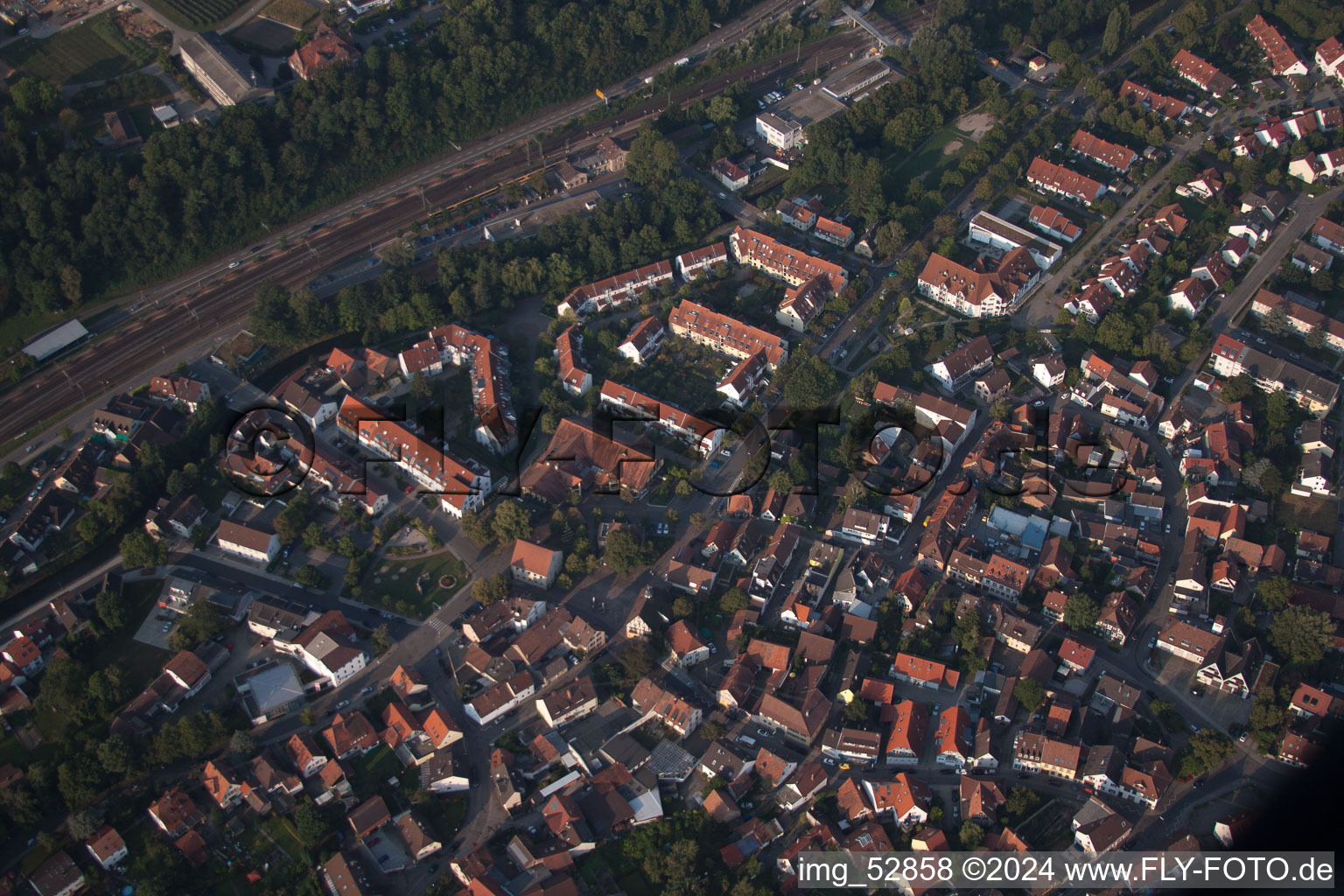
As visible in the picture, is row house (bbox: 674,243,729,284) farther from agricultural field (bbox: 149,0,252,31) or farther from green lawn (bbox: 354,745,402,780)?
agricultural field (bbox: 149,0,252,31)

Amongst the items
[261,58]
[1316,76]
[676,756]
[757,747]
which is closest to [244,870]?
[676,756]

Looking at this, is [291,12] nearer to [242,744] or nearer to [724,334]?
[724,334]

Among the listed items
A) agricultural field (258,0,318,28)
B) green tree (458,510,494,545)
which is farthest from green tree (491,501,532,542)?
agricultural field (258,0,318,28)

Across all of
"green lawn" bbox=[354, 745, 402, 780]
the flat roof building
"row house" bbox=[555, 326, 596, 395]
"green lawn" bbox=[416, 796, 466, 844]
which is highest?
the flat roof building

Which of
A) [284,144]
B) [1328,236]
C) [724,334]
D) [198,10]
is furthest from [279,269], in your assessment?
[1328,236]

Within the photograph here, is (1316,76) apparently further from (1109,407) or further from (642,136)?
(642,136)

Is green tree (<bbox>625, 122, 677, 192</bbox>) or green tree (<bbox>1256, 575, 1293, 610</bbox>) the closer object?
green tree (<bbox>1256, 575, 1293, 610</bbox>)
